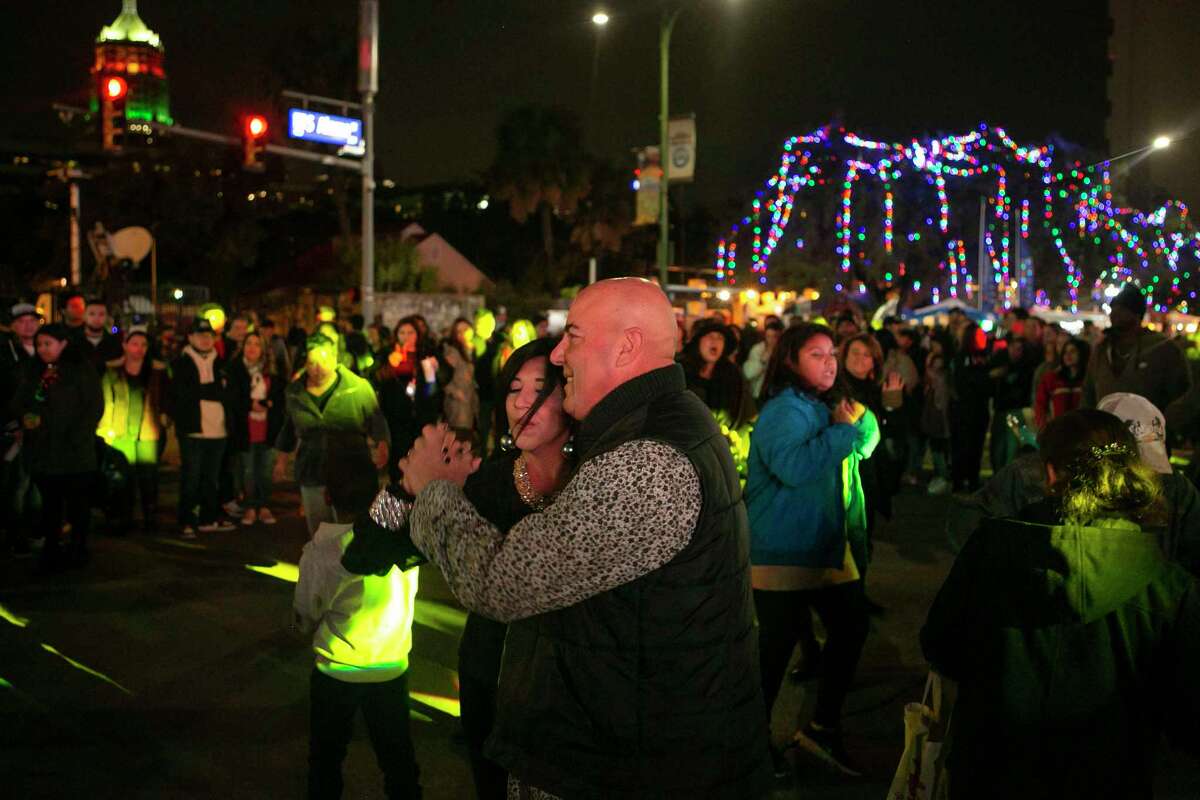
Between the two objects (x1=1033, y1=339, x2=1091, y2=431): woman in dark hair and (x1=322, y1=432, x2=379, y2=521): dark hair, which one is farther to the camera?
(x1=1033, y1=339, x2=1091, y2=431): woman in dark hair

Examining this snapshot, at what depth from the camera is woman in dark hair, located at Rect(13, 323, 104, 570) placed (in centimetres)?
827

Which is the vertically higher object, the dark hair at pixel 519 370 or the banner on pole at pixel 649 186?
the banner on pole at pixel 649 186

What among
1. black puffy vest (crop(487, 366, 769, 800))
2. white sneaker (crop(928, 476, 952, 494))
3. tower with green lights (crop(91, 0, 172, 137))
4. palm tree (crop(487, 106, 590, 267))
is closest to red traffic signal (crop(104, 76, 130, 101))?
white sneaker (crop(928, 476, 952, 494))

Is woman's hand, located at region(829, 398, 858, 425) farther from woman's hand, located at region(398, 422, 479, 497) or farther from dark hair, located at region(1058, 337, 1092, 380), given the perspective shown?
dark hair, located at region(1058, 337, 1092, 380)

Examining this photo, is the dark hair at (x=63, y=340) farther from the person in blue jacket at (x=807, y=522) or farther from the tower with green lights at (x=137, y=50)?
the tower with green lights at (x=137, y=50)

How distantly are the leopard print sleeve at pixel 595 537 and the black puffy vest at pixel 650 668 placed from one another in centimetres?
6

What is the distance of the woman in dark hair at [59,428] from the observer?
8.27m

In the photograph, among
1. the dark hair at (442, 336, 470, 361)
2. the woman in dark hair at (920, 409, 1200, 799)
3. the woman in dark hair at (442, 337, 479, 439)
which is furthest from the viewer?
the dark hair at (442, 336, 470, 361)

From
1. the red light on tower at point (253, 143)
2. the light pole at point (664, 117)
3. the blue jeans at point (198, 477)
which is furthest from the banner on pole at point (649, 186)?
the blue jeans at point (198, 477)

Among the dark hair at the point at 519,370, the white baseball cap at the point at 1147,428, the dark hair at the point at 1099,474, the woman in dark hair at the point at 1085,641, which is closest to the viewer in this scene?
the woman in dark hair at the point at 1085,641

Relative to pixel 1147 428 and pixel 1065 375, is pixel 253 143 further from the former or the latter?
pixel 1147 428

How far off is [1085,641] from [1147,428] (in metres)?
1.47

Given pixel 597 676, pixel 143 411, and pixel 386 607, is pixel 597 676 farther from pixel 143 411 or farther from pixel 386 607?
pixel 143 411

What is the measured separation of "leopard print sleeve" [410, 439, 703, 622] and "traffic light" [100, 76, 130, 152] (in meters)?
18.2
